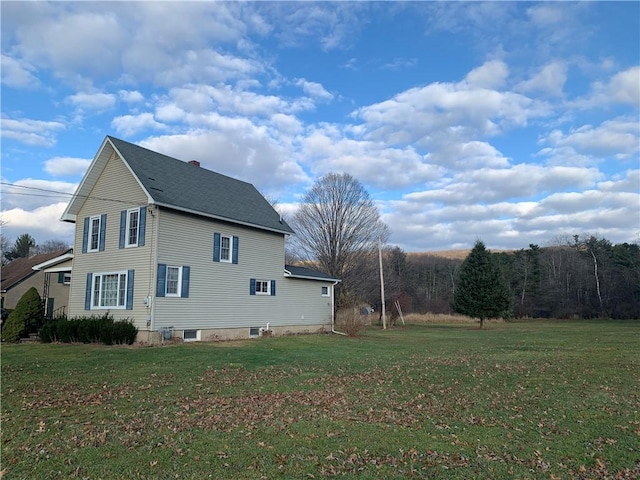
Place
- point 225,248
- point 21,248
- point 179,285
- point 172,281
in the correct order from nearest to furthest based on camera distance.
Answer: point 172,281 → point 179,285 → point 225,248 → point 21,248

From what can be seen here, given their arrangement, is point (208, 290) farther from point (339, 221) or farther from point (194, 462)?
point (339, 221)

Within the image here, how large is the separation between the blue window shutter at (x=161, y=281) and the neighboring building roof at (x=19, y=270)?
17.9 metres

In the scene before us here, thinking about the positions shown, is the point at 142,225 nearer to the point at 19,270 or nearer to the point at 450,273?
the point at 19,270

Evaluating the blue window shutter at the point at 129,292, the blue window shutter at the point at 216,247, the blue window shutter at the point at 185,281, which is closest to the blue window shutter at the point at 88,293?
the blue window shutter at the point at 129,292

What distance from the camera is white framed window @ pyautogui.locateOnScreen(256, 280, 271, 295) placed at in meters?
23.1

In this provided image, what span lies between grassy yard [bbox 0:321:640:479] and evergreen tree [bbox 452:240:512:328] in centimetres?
2295

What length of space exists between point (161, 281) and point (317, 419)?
12753 mm

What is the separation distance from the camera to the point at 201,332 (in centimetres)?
1966

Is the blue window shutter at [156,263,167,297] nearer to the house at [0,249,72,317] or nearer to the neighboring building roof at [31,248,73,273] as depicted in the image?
the house at [0,249,72,317]

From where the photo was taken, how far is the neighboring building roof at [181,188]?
19.0 metres

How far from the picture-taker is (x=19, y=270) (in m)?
36.7

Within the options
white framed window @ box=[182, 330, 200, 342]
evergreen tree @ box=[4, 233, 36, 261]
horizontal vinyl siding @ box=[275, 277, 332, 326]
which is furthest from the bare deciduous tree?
evergreen tree @ box=[4, 233, 36, 261]

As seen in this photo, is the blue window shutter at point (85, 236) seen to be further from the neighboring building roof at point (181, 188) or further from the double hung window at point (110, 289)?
the double hung window at point (110, 289)

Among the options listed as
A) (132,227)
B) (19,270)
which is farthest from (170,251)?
(19,270)
